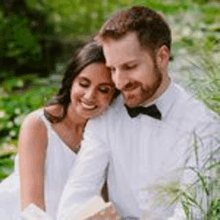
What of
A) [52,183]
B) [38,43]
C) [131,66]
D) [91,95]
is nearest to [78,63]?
[91,95]

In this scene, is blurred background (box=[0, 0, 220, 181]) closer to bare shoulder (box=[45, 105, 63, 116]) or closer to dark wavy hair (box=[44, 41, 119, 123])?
bare shoulder (box=[45, 105, 63, 116])

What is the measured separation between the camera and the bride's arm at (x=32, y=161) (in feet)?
11.9

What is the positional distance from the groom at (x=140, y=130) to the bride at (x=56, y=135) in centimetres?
13

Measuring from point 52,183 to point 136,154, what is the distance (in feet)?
2.89

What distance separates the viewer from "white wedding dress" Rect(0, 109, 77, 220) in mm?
3945

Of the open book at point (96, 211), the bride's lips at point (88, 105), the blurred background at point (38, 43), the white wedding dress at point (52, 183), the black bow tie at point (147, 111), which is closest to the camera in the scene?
the open book at point (96, 211)

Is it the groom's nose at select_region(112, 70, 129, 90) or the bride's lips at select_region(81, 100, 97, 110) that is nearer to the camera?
the groom's nose at select_region(112, 70, 129, 90)

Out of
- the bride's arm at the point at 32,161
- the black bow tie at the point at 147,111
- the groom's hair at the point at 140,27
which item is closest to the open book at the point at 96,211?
the black bow tie at the point at 147,111

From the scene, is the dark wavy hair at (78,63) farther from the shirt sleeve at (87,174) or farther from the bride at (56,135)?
the shirt sleeve at (87,174)

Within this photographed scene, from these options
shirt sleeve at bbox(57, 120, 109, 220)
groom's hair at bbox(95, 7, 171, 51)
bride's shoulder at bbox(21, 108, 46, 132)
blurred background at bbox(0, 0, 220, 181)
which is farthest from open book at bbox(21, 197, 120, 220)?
blurred background at bbox(0, 0, 220, 181)

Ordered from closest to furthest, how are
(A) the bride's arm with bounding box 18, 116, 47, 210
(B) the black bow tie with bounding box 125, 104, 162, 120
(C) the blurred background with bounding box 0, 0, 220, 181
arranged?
(B) the black bow tie with bounding box 125, 104, 162, 120
(A) the bride's arm with bounding box 18, 116, 47, 210
(C) the blurred background with bounding box 0, 0, 220, 181

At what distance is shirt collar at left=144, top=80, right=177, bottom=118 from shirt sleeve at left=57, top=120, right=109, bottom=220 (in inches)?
12.5

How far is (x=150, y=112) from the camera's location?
318cm

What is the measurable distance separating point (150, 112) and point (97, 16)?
9.36 m
